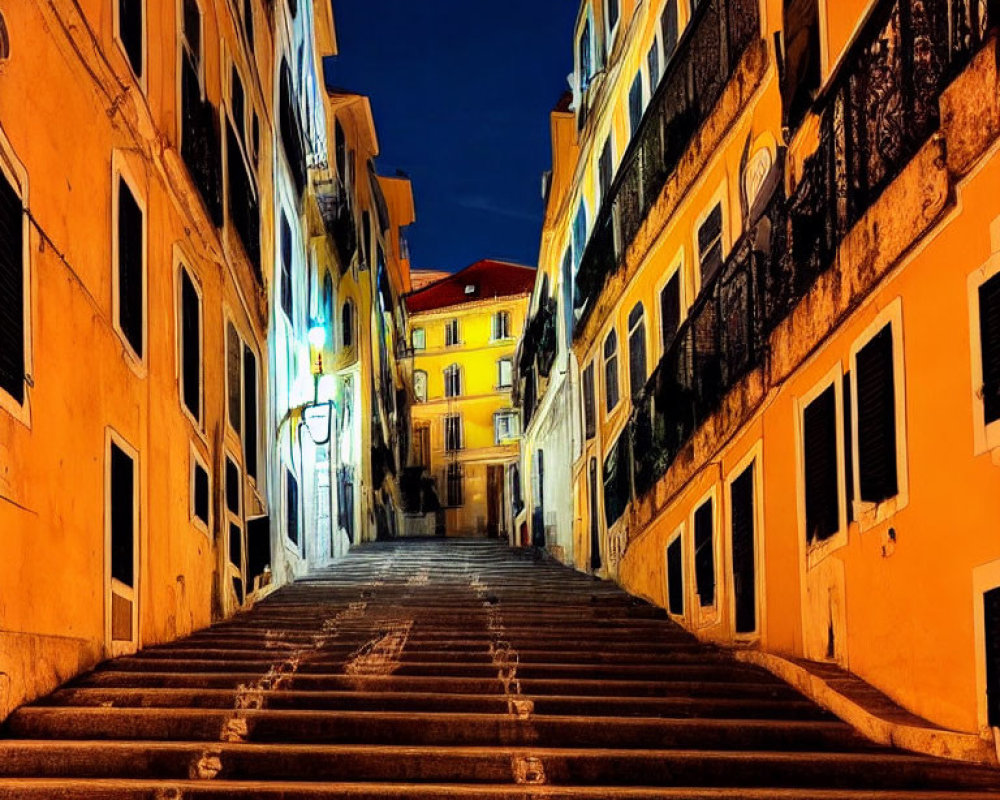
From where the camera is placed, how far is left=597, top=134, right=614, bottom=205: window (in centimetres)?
1786

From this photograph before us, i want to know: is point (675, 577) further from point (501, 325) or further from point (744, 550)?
point (501, 325)

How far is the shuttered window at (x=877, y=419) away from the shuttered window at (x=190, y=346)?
6.05 m

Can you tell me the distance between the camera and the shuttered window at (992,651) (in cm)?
557

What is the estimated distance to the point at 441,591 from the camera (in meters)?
15.5

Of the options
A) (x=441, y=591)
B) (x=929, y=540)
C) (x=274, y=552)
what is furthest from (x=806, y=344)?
(x=274, y=552)

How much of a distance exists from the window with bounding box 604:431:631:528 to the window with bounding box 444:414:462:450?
31.4 meters

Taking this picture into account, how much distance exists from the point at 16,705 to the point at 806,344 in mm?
5781

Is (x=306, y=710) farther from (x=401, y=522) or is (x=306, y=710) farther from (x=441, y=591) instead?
(x=401, y=522)

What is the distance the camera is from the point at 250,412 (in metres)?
14.0

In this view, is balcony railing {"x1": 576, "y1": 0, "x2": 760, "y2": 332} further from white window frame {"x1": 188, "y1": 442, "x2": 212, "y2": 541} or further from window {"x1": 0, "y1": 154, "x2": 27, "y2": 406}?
window {"x1": 0, "y1": 154, "x2": 27, "y2": 406}

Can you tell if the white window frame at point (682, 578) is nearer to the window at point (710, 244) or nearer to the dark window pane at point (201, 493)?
the window at point (710, 244)

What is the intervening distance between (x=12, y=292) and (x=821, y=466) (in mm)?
5424

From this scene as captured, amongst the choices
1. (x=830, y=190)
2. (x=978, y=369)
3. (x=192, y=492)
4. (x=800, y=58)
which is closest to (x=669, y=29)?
(x=800, y=58)

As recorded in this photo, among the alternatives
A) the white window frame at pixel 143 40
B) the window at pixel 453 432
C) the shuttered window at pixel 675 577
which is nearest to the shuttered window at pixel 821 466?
the shuttered window at pixel 675 577
